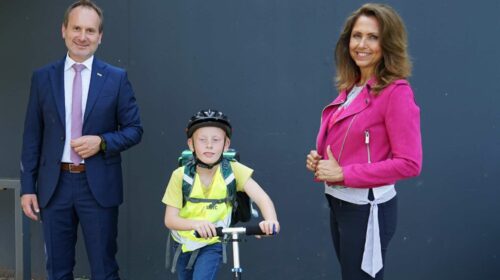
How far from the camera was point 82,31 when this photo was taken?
391 cm

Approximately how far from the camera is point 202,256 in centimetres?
351

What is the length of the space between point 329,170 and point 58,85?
1797 mm


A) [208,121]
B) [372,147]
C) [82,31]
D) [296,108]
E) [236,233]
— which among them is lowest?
[236,233]

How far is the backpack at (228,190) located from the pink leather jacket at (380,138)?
0.66 meters

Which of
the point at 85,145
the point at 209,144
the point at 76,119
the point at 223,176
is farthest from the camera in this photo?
the point at 76,119

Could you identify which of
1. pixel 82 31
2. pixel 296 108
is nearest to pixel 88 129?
pixel 82 31

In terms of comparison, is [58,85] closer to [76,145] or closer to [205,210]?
[76,145]

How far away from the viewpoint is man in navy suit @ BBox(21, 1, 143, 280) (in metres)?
3.91

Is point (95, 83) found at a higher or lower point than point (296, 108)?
higher

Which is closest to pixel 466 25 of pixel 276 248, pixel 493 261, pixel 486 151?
pixel 486 151

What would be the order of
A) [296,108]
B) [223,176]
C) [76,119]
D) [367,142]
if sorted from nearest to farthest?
[367,142] → [223,176] → [76,119] → [296,108]

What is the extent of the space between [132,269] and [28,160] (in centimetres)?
164

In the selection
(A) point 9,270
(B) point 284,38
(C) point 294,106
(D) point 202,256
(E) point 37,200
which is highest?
(B) point 284,38

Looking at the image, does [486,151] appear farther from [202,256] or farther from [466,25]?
[202,256]
